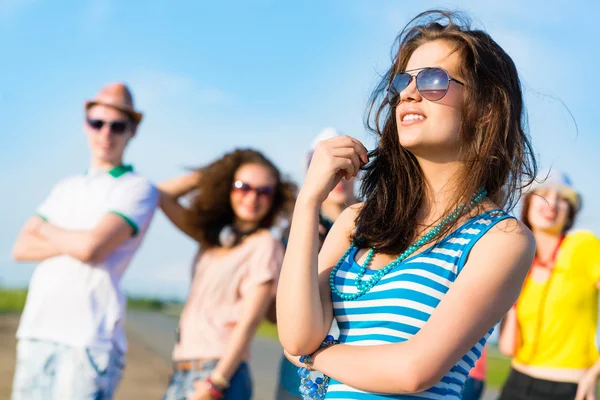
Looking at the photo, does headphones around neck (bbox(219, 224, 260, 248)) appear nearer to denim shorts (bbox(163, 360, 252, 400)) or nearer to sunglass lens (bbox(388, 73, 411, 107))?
denim shorts (bbox(163, 360, 252, 400))

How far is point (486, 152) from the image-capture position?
2.29 metres

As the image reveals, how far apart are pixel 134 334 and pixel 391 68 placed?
2061 centimetres

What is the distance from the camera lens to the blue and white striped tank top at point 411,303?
6.97 ft

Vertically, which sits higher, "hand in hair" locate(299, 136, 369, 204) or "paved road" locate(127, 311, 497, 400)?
"hand in hair" locate(299, 136, 369, 204)

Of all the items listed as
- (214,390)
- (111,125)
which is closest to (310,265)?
(214,390)

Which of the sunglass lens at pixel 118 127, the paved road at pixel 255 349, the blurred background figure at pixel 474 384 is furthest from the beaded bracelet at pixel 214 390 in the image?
the paved road at pixel 255 349

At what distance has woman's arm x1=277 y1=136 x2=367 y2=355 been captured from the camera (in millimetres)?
2143

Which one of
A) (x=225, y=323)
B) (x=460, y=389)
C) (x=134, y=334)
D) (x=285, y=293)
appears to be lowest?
(x=134, y=334)

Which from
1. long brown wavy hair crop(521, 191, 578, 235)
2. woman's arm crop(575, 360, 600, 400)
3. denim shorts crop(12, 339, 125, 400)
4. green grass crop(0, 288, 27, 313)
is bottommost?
green grass crop(0, 288, 27, 313)

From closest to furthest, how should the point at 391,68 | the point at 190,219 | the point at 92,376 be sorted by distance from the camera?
the point at 391,68 < the point at 92,376 < the point at 190,219

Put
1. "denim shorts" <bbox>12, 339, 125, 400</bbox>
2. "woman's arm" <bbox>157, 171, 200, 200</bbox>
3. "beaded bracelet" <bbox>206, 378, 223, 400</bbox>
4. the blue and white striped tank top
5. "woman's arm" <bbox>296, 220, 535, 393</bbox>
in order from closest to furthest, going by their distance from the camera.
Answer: "woman's arm" <bbox>296, 220, 535, 393</bbox> → the blue and white striped tank top → "denim shorts" <bbox>12, 339, 125, 400</bbox> → "beaded bracelet" <bbox>206, 378, 223, 400</bbox> → "woman's arm" <bbox>157, 171, 200, 200</bbox>

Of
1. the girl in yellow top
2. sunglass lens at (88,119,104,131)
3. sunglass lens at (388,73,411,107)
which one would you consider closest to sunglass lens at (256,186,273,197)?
sunglass lens at (88,119,104,131)

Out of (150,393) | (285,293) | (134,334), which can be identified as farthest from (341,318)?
(134,334)

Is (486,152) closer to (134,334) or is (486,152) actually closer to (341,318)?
(341,318)
